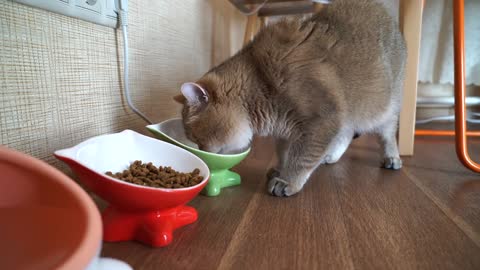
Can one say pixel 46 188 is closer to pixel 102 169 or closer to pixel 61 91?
pixel 102 169

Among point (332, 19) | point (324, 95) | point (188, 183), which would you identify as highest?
point (332, 19)

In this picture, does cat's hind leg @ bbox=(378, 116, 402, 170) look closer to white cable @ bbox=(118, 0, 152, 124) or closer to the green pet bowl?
the green pet bowl

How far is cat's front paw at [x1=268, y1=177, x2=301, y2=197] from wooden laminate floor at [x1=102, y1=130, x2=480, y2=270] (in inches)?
1.0

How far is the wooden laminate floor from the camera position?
67 cm

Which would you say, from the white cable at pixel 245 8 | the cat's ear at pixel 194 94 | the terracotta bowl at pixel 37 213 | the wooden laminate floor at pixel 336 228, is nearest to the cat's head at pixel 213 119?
the cat's ear at pixel 194 94

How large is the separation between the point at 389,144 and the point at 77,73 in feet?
4.18

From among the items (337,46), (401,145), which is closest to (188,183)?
(337,46)

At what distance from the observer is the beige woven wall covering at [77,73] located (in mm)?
750

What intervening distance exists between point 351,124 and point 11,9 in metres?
1.12

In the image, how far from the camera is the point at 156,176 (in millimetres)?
836

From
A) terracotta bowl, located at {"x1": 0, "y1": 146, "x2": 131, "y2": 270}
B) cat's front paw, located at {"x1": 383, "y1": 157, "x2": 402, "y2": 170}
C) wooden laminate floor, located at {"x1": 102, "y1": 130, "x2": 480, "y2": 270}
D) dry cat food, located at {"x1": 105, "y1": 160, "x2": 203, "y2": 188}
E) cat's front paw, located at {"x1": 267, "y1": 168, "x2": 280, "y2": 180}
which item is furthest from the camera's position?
cat's front paw, located at {"x1": 383, "y1": 157, "x2": 402, "y2": 170}

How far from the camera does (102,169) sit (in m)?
0.82

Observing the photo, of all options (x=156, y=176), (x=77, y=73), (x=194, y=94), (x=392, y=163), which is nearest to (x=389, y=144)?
(x=392, y=163)

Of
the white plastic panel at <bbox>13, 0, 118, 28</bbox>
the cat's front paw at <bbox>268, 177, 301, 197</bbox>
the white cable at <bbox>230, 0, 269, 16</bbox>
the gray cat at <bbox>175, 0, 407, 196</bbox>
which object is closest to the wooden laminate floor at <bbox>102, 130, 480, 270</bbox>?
the cat's front paw at <bbox>268, 177, 301, 197</bbox>
